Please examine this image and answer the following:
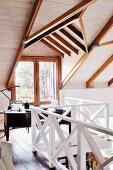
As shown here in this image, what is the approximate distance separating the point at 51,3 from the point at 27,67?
3.11 meters

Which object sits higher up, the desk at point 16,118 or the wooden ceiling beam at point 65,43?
the wooden ceiling beam at point 65,43

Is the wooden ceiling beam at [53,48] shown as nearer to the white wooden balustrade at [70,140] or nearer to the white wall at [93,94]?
the white wall at [93,94]

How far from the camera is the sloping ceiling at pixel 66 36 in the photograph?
4.65 metres

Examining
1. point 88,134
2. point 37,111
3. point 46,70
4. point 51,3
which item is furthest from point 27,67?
point 88,134

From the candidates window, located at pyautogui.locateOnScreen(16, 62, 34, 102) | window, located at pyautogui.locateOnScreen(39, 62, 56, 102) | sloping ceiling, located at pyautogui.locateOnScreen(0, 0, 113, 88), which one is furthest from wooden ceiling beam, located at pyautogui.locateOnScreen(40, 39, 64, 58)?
window, located at pyautogui.locateOnScreen(16, 62, 34, 102)

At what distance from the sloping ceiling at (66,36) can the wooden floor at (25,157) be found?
6.93ft

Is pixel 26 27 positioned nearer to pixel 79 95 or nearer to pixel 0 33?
pixel 0 33

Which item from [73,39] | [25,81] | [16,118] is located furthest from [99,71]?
[16,118]

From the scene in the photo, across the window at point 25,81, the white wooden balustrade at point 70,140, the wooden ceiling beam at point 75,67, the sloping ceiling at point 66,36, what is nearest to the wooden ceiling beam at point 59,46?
the sloping ceiling at point 66,36

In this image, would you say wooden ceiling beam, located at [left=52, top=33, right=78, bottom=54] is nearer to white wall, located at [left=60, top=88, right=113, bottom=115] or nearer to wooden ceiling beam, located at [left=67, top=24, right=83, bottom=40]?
wooden ceiling beam, located at [left=67, top=24, right=83, bottom=40]

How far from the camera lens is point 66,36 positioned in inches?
247

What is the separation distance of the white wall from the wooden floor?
278 cm

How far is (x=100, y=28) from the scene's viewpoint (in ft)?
18.9

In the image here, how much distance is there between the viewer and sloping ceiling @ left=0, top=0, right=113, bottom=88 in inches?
183
